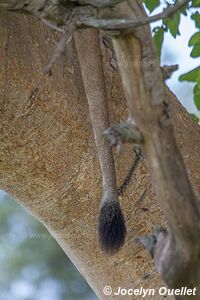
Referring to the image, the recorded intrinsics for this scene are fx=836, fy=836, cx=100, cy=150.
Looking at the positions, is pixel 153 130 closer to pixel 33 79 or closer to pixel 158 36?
pixel 33 79

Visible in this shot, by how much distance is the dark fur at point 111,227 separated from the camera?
4.75 feet

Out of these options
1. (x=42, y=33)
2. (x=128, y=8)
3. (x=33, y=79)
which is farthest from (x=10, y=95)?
(x=128, y=8)

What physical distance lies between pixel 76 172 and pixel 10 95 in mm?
201

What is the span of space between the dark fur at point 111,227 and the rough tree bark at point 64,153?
0.12 metres

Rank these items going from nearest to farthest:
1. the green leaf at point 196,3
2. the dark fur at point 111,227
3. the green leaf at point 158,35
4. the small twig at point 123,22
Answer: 1. the small twig at point 123,22
2. the dark fur at point 111,227
3. the green leaf at point 196,3
4. the green leaf at point 158,35

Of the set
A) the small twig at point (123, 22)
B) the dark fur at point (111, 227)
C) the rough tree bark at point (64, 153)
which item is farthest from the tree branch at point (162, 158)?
the rough tree bark at point (64, 153)

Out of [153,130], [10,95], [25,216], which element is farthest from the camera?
[25,216]

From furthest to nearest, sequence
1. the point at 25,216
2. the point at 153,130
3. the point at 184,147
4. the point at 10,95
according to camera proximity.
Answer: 1. the point at 25,216
2. the point at 184,147
3. the point at 10,95
4. the point at 153,130

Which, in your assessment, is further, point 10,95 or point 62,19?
point 10,95

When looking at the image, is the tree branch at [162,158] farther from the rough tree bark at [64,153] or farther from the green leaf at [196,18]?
the green leaf at [196,18]

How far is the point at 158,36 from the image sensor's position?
65.7 inches

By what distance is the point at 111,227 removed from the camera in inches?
56.8

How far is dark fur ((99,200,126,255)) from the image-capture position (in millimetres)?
1449

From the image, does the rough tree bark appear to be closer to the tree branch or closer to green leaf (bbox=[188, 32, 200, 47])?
green leaf (bbox=[188, 32, 200, 47])
